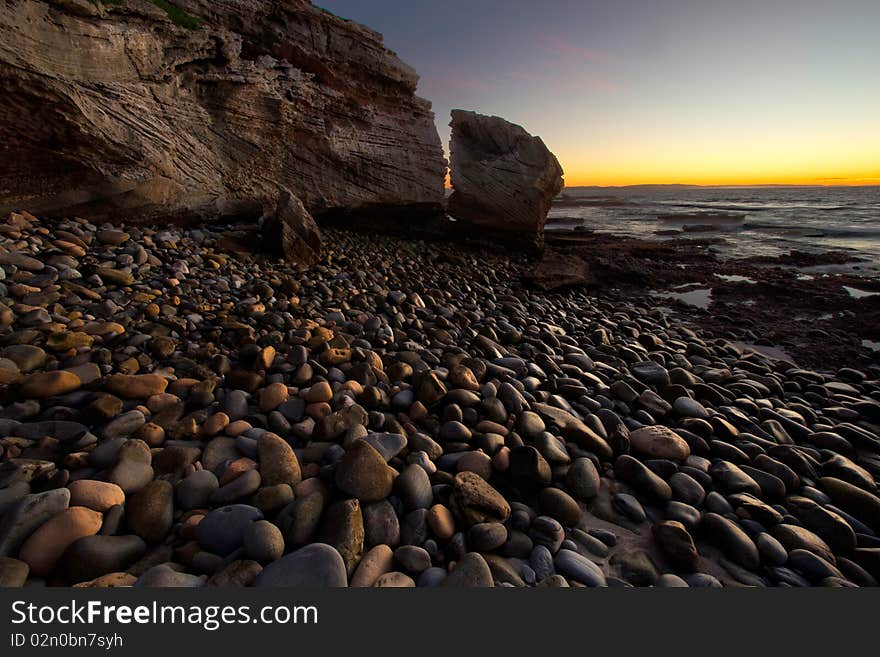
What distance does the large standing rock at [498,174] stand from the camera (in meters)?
11.3

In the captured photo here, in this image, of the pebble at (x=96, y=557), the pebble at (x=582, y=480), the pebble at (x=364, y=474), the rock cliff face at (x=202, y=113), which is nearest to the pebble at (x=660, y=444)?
the pebble at (x=582, y=480)

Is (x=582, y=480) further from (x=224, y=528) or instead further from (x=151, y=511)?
(x=151, y=511)

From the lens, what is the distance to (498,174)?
11477 millimetres

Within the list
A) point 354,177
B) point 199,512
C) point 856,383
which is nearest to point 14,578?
point 199,512

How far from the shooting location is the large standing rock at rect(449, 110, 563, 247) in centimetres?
1134

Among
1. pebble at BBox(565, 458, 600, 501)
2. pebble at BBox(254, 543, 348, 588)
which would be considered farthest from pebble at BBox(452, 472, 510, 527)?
pebble at BBox(254, 543, 348, 588)

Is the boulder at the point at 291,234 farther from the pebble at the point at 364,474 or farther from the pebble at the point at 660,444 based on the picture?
the pebble at the point at 660,444

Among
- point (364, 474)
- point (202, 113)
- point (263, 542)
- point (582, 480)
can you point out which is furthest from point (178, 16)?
point (582, 480)

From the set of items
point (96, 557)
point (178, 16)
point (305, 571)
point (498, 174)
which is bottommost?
point (305, 571)

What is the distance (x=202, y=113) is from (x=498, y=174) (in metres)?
7.34

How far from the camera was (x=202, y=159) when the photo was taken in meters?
7.19

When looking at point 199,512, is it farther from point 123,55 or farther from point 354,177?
point 354,177

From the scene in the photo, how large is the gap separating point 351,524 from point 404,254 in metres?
8.37

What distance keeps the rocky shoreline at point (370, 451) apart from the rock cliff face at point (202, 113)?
1.35m
